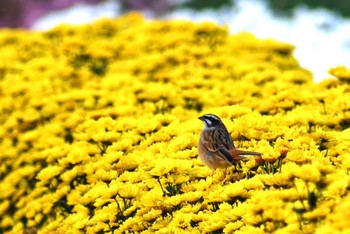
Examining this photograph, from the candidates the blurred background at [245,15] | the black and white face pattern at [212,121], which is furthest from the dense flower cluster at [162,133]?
the blurred background at [245,15]

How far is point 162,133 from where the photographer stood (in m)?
5.43

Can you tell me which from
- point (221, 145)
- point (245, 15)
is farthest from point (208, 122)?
point (245, 15)

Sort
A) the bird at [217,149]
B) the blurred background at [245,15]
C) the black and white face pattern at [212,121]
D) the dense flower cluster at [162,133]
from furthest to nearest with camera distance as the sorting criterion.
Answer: the blurred background at [245,15] → the black and white face pattern at [212,121] → the bird at [217,149] → the dense flower cluster at [162,133]

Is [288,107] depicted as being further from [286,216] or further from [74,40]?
[74,40]

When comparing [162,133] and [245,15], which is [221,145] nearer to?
[162,133]

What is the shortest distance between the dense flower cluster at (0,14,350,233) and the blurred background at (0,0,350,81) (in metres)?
4.04

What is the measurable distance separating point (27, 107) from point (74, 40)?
5.18ft

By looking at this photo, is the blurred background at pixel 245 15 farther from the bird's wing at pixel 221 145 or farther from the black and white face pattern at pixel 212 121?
the bird's wing at pixel 221 145

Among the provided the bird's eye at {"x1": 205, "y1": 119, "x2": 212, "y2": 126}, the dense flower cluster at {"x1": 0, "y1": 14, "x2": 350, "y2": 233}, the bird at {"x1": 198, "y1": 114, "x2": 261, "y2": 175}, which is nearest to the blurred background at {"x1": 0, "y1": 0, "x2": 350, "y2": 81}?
the dense flower cluster at {"x1": 0, "y1": 14, "x2": 350, "y2": 233}

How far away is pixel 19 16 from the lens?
14.9 metres

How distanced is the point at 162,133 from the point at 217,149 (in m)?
1.00

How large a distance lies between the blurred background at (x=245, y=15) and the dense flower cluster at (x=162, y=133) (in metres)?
4.04

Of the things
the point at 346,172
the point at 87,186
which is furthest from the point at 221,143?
the point at 87,186

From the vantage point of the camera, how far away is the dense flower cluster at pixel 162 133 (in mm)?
3936
